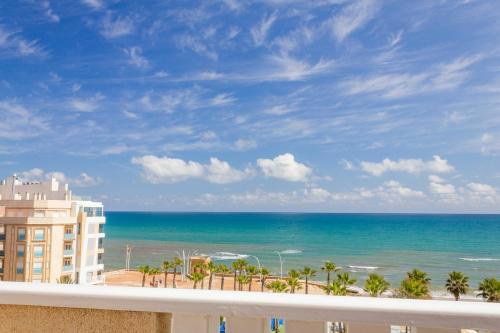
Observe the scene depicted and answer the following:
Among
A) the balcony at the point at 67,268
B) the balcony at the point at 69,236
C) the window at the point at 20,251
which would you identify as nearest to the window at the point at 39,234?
the window at the point at 20,251

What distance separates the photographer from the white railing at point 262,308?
98cm

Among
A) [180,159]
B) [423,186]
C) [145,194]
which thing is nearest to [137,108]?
[180,159]

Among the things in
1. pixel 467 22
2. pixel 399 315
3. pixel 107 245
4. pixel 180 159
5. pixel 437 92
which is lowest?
pixel 107 245

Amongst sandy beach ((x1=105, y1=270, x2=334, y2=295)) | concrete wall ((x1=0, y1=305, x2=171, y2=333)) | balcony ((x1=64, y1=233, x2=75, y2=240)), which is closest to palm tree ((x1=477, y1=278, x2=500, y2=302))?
sandy beach ((x1=105, y1=270, x2=334, y2=295))

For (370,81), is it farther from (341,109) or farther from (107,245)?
(107,245)

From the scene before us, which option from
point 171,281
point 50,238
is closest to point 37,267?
point 50,238

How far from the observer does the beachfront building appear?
33.5 metres

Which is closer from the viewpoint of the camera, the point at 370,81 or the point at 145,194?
the point at 370,81

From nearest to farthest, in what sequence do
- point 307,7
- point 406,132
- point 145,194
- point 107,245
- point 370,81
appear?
1. point 107,245
2. point 307,7
3. point 370,81
4. point 406,132
5. point 145,194

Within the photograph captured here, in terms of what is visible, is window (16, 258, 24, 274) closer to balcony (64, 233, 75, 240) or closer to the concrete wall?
balcony (64, 233, 75, 240)

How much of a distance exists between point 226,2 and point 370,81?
107 feet

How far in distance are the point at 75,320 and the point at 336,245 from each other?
66.6 m

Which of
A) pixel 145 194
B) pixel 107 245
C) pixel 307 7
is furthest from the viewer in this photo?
pixel 145 194

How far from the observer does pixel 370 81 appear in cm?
8775
